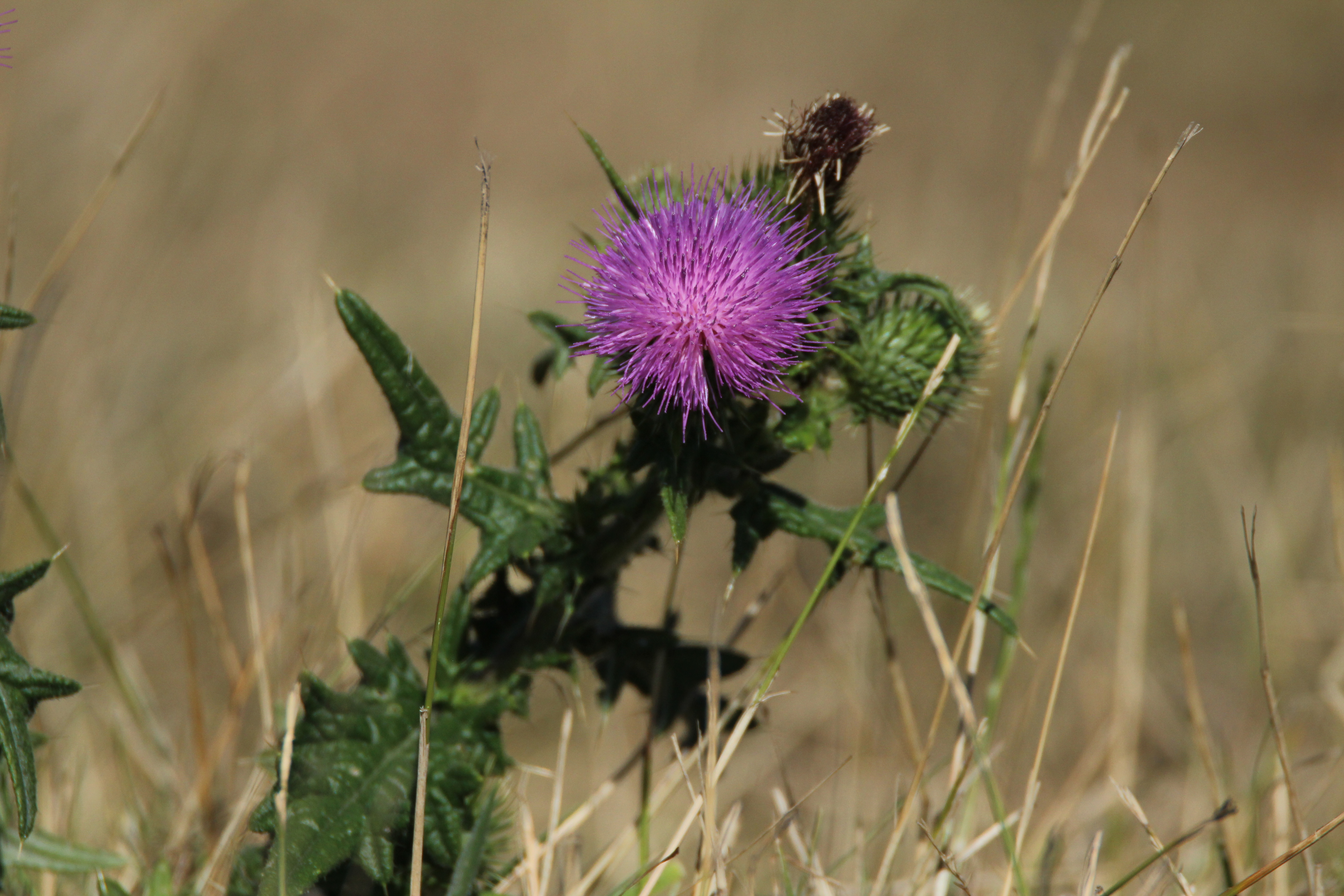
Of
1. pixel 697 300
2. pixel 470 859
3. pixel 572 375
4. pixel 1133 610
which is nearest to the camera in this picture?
pixel 697 300

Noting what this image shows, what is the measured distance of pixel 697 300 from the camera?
2109 mm

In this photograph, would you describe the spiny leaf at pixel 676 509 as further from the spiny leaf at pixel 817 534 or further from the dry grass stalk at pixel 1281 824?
the dry grass stalk at pixel 1281 824

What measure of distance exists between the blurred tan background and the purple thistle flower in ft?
2.78

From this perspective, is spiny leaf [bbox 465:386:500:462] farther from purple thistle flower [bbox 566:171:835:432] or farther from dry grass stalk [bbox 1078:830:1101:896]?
dry grass stalk [bbox 1078:830:1101:896]

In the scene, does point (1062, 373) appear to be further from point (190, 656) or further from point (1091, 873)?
point (190, 656)

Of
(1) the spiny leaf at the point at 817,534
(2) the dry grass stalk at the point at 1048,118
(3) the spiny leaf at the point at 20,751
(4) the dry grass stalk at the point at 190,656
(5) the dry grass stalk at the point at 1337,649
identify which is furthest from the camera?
(2) the dry grass stalk at the point at 1048,118

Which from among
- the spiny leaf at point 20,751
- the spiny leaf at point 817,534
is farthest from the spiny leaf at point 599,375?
the spiny leaf at point 20,751

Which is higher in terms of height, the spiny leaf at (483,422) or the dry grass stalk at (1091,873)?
the spiny leaf at (483,422)

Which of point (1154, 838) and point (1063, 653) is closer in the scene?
point (1154, 838)

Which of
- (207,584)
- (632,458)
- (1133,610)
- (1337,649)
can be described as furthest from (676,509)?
(1337,649)

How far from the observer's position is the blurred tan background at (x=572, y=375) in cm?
397

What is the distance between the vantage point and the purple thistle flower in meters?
2.10

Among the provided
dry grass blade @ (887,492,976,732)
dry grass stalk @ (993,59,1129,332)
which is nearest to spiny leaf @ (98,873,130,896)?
dry grass blade @ (887,492,976,732)

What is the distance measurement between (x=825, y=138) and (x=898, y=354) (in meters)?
0.53
